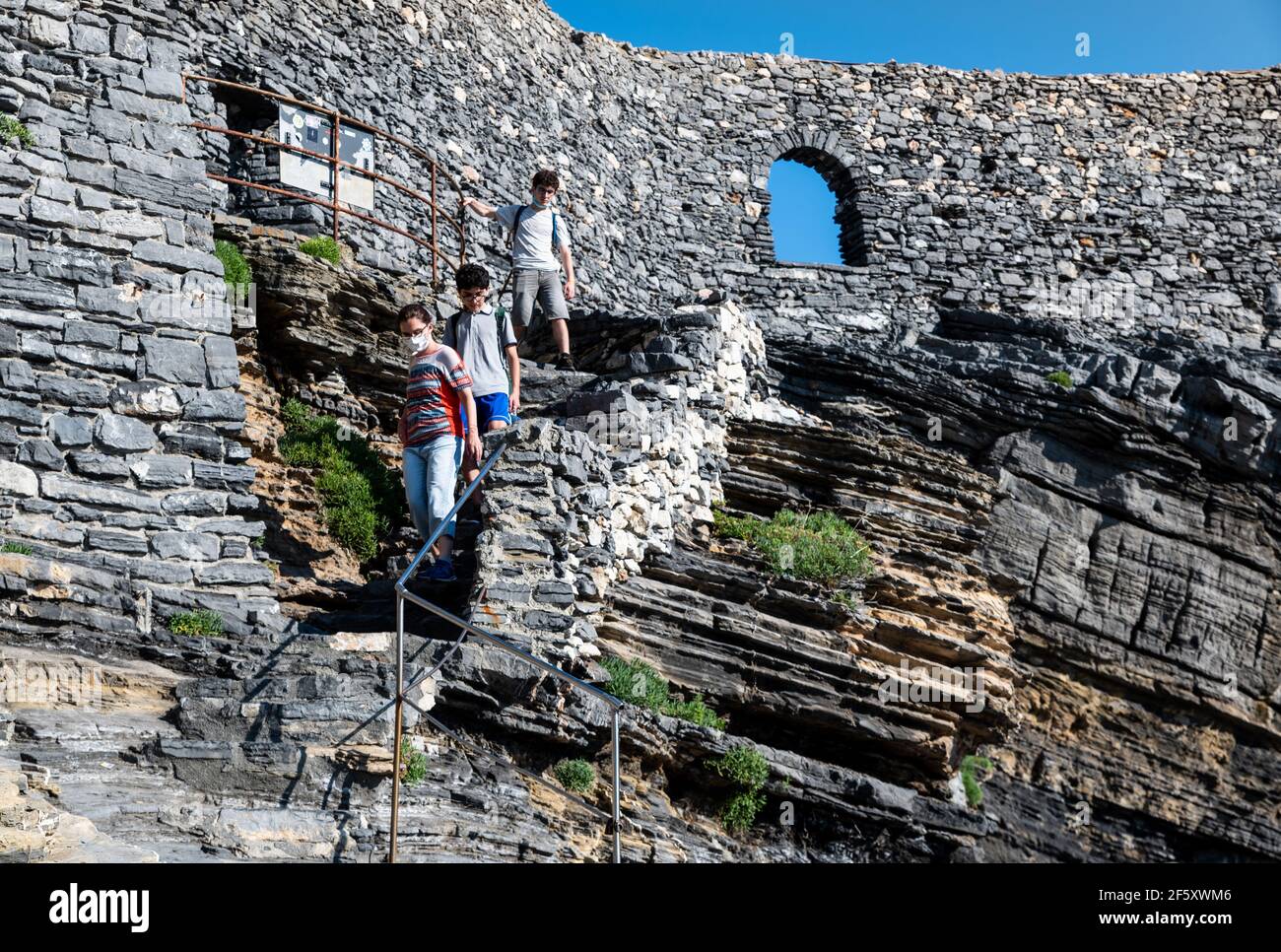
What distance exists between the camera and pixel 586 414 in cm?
1210

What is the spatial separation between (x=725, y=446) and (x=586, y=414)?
1.73 m

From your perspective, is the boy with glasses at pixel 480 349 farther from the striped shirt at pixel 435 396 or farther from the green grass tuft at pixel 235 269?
the green grass tuft at pixel 235 269

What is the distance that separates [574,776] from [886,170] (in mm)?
16152

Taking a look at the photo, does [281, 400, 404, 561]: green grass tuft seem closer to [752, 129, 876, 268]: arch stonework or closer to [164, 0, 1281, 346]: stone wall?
[164, 0, 1281, 346]: stone wall

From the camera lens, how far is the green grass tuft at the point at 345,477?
12.1 meters

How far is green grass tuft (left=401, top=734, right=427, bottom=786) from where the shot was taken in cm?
838

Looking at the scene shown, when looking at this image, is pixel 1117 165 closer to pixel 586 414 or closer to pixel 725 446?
pixel 725 446

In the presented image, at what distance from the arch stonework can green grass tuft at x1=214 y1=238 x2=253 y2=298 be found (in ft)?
35.1

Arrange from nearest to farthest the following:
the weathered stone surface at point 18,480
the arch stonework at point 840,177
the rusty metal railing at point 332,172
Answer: the weathered stone surface at point 18,480 < the rusty metal railing at point 332,172 < the arch stonework at point 840,177

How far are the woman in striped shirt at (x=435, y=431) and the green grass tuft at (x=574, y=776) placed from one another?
5.75 ft

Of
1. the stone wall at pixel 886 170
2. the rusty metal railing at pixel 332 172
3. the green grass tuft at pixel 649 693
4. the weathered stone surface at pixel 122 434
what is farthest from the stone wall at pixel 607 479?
the stone wall at pixel 886 170

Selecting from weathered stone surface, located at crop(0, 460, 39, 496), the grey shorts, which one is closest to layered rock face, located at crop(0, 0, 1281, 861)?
weathered stone surface, located at crop(0, 460, 39, 496)

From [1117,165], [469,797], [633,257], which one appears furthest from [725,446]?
[1117,165]

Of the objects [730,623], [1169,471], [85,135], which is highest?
[85,135]
